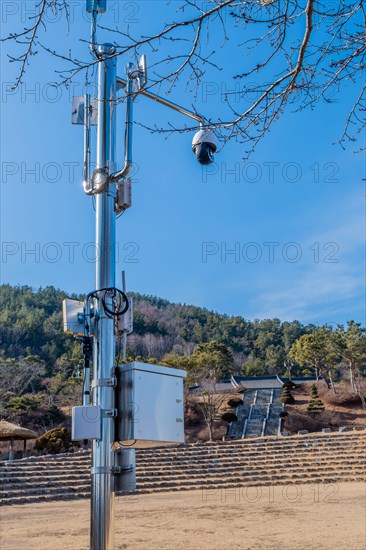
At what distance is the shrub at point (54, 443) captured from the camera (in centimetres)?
1933

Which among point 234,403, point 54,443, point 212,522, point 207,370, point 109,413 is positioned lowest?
point 212,522

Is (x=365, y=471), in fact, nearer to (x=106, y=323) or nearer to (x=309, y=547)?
(x=309, y=547)

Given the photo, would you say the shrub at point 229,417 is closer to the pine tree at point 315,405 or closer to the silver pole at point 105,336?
the pine tree at point 315,405

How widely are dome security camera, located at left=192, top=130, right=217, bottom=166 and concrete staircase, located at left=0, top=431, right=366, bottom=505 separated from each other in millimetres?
11078

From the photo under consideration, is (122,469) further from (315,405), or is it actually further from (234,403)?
(234,403)

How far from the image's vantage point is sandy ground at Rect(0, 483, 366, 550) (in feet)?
17.5

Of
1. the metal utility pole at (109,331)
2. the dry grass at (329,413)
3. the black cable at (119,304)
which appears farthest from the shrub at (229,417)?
the black cable at (119,304)

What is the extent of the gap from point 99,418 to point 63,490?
11871 mm

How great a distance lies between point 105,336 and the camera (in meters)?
2.23

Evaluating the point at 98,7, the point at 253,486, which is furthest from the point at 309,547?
the point at 253,486

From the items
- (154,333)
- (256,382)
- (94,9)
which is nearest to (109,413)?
(94,9)

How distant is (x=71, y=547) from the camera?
4984 mm

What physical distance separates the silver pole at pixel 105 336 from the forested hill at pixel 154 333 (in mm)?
31003

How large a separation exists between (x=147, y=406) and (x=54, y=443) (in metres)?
18.8
